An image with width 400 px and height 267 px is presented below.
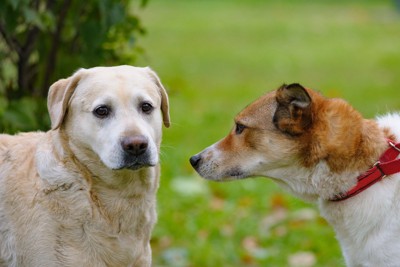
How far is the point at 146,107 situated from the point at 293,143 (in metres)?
0.92

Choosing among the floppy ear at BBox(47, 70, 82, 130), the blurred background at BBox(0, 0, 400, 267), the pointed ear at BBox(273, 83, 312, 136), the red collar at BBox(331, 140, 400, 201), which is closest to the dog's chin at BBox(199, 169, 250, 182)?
the pointed ear at BBox(273, 83, 312, 136)

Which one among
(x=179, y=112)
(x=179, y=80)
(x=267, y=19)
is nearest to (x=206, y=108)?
(x=179, y=112)

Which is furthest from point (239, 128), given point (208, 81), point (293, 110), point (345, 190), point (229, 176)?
point (208, 81)

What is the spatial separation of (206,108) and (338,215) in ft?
23.3

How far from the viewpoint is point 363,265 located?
15.2 feet

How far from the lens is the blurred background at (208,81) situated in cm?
588

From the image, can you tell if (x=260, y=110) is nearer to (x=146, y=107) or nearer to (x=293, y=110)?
(x=293, y=110)

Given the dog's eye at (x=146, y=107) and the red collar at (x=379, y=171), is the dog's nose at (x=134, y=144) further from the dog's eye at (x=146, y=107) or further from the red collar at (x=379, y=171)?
the red collar at (x=379, y=171)

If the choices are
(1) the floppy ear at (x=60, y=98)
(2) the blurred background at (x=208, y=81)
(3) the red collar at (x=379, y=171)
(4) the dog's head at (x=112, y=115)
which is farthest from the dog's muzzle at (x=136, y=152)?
(2) the blurred background at (x=208, y=81)

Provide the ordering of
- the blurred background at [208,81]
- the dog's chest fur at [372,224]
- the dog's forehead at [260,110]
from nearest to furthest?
the dog's chest fur at [372,224] → the dog's forehead at [260,110] → the blurred background at [208,81]

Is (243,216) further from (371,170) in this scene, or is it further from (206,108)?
(206,108)

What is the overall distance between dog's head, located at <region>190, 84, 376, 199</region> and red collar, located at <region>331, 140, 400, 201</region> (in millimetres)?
63

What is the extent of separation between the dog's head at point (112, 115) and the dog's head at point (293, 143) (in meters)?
0.63

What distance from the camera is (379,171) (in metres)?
4.57
